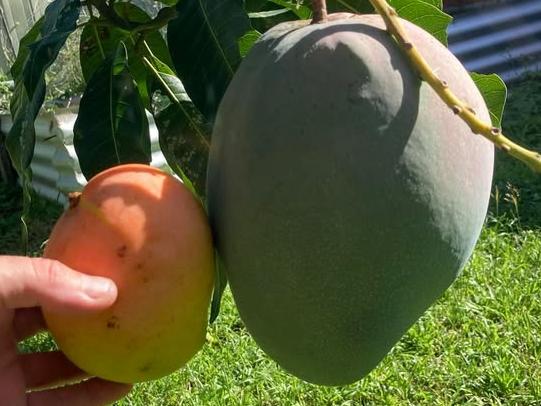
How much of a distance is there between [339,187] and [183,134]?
1.40 feet

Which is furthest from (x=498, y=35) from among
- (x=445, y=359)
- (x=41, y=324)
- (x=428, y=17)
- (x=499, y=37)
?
(x=41, y=324)

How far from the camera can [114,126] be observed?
1064mm

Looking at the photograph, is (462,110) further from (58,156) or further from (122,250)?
(58,156)

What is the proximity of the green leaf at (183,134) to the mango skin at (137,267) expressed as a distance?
0.24 m

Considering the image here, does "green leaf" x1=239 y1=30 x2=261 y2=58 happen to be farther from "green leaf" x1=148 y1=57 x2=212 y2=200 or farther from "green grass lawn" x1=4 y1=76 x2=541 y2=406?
"green grass lawn" x1=4 y1=76 x2=541 y2=406

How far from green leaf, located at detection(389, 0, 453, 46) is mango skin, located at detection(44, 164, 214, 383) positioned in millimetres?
364

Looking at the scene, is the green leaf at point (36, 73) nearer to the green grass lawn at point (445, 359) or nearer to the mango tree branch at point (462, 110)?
the mango tree branch at point (462, 110)

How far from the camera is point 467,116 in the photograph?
28.1 inches

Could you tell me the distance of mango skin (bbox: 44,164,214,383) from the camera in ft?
2.54

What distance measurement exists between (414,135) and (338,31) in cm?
12

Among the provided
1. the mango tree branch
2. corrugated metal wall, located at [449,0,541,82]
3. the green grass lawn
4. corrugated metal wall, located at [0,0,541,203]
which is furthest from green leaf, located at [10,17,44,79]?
Answer: corrugated metal wall, located at [449,0,541,82]

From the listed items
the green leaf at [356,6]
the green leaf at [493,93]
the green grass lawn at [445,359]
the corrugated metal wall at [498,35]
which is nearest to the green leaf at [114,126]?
the green leaf at [356,6]

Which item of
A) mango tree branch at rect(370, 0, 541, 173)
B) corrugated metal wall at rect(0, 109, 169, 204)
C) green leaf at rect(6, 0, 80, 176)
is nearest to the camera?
mango tree branch at rect(370, 0, 541, 173)

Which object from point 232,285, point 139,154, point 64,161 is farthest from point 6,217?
point 232,285
